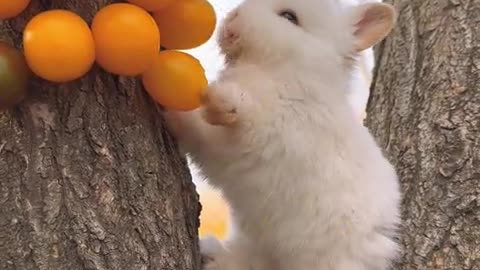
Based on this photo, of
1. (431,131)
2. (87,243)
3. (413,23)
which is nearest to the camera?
(87,243)

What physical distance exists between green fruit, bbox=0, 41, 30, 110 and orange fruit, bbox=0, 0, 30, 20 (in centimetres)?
6

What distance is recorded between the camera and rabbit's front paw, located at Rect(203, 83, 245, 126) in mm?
1473

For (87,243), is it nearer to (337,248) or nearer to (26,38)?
(26,38)

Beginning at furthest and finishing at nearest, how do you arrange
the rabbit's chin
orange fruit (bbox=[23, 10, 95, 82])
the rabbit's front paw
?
the rabbit's chin < the rabbit's front paw < orange fruit (bbox=[23, 10, 95, 82])

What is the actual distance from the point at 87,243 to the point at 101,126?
0.64 ft

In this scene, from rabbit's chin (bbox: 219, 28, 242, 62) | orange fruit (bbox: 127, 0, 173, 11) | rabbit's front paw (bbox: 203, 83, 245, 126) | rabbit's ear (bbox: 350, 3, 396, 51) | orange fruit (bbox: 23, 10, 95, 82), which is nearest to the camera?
orange fruit (bbox: 23, 10, 95, 82)

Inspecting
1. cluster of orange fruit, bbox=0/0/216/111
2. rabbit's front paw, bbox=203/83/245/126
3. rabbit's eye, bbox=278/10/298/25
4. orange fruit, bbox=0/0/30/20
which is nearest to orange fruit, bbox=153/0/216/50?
cluster of orange fruit, bbox=0/0/216/111

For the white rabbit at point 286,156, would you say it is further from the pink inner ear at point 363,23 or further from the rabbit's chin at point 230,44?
the pink inner ear at point 363,23

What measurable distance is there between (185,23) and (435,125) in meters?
0.95

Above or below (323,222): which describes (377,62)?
below

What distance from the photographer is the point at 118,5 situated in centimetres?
123

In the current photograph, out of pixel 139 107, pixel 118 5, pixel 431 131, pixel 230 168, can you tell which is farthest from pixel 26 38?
pixel 431 131

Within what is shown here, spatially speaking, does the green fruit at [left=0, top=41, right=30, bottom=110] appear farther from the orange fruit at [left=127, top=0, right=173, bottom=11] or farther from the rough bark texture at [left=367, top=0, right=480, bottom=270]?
the rough bark texture at [left=367, top=0, right=480, bottom=270]

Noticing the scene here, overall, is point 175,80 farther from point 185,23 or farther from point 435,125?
point 435,125
